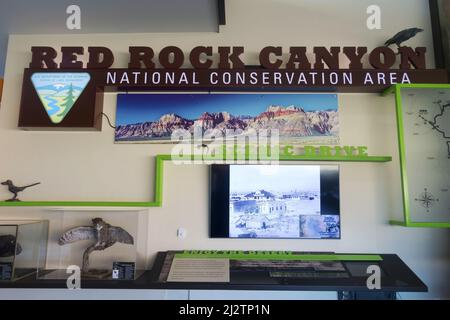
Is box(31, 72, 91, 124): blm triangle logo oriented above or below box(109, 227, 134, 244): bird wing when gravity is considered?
above

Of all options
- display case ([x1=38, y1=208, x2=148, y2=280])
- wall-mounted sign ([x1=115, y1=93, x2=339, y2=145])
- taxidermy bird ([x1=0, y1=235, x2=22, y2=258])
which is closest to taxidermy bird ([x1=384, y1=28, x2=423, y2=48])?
wall-mounted sign ([x1=115, y1=93, x2=339, y2=145])

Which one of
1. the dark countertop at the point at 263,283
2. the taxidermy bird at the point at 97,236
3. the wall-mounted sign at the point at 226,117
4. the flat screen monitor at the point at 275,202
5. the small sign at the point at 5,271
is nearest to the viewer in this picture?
the dark countertop at the point at 263,283

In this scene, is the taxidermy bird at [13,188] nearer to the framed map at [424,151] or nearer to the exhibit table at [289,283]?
the exhibit table at [289,283]

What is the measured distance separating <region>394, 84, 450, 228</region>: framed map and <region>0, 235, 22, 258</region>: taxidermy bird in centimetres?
244

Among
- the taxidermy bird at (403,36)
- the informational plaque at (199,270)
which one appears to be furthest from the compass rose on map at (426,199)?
the informational plaque at (199,270)

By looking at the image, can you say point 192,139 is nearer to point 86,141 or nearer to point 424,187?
point 86,141

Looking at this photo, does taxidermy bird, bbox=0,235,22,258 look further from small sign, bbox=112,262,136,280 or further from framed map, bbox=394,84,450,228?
framed map, bbox=394,84,450,228

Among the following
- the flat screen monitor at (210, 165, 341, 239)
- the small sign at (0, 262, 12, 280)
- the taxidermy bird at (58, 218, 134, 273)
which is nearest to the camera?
the small sign at (0, 262, 12, 280)

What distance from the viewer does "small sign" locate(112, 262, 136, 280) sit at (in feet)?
6.34

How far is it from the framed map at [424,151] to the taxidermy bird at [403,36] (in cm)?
36

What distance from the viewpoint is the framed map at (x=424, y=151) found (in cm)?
204

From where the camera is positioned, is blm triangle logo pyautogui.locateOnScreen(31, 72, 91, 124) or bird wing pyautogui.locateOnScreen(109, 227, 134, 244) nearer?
bird wing pyautogui.locateOnScreen(109, 227, 134, 244)

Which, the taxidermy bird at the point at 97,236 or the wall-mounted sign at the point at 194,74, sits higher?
the wall-mounted sign at the point at 194,74

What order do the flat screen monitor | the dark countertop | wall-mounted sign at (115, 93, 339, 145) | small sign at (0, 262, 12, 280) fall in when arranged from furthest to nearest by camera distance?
wall-mounted sign at (115, 93, 339, 145) < the flat screen monitor < small sign at (0, 262, 12, 280) < the dark countertop
